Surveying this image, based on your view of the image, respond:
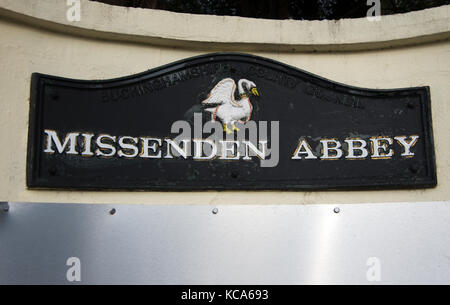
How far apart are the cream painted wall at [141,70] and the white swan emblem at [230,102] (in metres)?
0.26

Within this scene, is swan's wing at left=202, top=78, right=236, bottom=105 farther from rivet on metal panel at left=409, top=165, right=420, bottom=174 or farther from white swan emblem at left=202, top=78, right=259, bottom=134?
rivet on metal panel at left=409, top=165, right=420, bottom=174

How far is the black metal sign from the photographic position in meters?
2.87

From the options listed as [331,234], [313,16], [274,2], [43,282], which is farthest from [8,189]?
[313,16]

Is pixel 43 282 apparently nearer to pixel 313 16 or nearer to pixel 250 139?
pixel 250 139

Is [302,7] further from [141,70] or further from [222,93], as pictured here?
[141,70]

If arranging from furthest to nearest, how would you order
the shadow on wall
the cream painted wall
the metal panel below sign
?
the shadow on wall, the cream painted wall, the metal panel below sign

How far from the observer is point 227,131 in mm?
3061

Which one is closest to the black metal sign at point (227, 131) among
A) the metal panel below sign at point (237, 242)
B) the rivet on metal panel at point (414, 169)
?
the rivet on metal panel at point (414, 169)

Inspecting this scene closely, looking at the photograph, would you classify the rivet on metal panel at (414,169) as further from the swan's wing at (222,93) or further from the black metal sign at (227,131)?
the swan's wing at (222,93)

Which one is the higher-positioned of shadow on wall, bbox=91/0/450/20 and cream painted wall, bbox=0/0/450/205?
shadow on wall, bbox=91/0/450/20

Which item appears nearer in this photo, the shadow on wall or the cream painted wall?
the cream painted wall

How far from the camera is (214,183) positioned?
2.95 metres

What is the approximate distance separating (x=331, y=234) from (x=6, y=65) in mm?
2119

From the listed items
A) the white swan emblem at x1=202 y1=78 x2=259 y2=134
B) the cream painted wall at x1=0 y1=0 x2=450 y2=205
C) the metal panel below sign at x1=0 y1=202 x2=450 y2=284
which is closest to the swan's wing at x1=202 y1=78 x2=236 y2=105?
the white swan emblem at x1=202 y1=78 x2=259 y2=134
